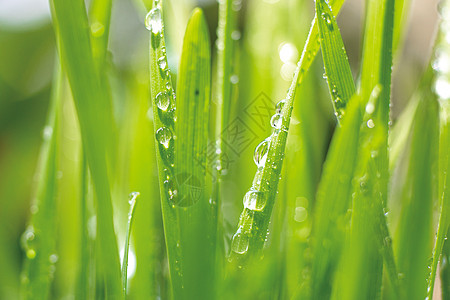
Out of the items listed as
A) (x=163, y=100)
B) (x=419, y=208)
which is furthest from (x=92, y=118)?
(x=419, y=208)

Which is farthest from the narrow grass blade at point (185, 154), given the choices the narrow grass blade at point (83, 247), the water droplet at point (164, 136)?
the narrow grass blade at point (83, 247)

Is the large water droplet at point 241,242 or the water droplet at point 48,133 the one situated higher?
the water droplet at point 48,133

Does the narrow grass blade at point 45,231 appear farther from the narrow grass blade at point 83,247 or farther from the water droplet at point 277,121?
the water droplet at point 277,121

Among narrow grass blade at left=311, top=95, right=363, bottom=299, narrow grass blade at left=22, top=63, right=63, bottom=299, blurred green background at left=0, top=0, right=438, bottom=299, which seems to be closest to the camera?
narrow grass blade at left=311, top=95, right=363, bottom=299

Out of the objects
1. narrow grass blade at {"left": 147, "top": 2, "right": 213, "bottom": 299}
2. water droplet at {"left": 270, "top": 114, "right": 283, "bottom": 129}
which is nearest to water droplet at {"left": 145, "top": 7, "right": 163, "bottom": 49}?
narrow grass blade at {"left": 147, "top": 2, "right": 213, "bottom": 299}

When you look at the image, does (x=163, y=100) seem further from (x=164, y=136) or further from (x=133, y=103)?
(x=133, y=103)

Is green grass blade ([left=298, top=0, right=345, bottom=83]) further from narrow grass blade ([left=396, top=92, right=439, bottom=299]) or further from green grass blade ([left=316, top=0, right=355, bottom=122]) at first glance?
narrow grass blade ([left=396, top=92, right=439, bottom=299])
